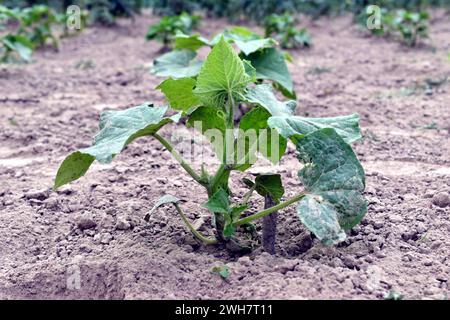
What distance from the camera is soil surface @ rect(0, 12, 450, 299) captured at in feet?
Result: 6.98

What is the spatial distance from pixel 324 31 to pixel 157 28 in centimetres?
206

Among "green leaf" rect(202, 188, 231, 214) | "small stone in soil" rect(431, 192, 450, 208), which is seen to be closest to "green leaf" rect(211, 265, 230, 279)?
"green leaf" rect(202, 188, 231, 214)

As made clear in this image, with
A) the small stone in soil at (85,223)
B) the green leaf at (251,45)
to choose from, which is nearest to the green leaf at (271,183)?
the small stone in soil at (85,223)

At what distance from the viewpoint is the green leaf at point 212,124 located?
7.36ft

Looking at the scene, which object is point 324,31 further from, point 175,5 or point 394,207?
point 394,207

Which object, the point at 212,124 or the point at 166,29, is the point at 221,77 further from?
the point at 166,29

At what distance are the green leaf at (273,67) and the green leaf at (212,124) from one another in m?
1.39

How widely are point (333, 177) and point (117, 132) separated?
71 cm

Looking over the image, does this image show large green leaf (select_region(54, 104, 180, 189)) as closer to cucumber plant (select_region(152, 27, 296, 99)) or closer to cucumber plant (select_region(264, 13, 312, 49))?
cucumber plant (select_region(152, 27, 296, 99))

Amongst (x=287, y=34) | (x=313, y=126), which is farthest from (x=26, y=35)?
(x=313, y=126)

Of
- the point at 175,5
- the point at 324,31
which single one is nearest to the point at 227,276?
the point at 324,31

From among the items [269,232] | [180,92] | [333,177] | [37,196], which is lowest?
[37,196]

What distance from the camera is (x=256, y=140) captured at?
7.23ft
